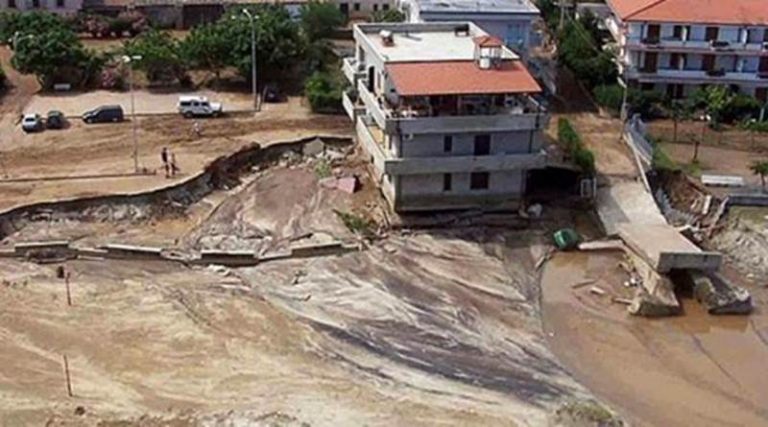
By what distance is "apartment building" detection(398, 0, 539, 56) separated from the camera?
6147 centimetres

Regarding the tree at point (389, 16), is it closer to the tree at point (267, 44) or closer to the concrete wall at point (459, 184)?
the tree at point (267, 44)

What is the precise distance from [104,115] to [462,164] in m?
22.7

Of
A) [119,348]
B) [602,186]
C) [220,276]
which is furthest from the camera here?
[602,186]

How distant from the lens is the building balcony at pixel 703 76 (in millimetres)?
63625

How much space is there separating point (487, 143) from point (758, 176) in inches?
600

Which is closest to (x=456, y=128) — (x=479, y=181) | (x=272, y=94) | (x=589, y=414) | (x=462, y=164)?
(x=462, y=164)

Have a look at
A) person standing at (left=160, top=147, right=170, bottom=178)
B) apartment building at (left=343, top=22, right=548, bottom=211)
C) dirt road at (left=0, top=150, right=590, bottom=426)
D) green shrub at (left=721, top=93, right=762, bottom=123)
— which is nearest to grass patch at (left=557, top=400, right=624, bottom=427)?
dirt road at (left=0, top=150, right=590, bottom=426)

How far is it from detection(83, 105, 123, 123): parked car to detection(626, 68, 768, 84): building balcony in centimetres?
3024

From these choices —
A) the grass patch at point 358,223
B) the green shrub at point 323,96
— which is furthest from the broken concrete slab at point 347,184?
the green shrub at point 323,96

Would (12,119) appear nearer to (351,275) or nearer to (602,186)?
(351,275)

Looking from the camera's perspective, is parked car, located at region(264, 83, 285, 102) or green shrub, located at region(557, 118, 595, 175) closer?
green shrub, located at region(557, 118, 595, 175)

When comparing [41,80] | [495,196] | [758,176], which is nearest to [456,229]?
[495,196]

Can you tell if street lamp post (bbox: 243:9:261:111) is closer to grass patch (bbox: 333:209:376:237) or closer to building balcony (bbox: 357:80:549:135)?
grass patch (bbox: 333:209:376:237)

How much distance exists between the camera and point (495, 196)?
50.7 meters
